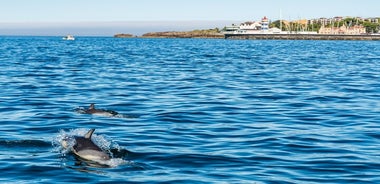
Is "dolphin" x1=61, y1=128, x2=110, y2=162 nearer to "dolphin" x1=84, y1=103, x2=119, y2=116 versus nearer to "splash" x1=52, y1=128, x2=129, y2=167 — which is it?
"splash" x1=52, y1=128, x2=129, y2=167

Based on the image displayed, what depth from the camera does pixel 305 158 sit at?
14062mm

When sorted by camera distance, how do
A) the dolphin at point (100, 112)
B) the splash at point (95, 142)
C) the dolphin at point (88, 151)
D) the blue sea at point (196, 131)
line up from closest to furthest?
1. the blue sea at point (196, 131)
2. the splash at point (95, 142)
3. the dolphin at point (88, 151)
4. the dolphin at point (100, 112)

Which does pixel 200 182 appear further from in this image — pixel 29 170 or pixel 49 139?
pixel 49 139

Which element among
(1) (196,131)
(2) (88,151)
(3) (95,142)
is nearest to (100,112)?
(1) (196,131)

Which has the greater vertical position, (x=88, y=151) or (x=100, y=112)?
(x=88, y=151)

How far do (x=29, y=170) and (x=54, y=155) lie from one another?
1.51 metres

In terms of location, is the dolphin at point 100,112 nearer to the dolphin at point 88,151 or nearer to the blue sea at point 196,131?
the blue sea at point 196,131

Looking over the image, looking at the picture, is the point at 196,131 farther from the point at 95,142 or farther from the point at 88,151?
the point at 88,151

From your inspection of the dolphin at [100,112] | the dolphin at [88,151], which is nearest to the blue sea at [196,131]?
the dolphin at [88,151]

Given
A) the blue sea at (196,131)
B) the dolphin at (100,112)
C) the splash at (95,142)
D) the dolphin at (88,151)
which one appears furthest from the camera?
the dolphin at (100,112)

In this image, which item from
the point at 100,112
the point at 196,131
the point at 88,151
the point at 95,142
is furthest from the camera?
the point at 100,112

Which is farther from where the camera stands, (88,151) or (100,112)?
(100,112)

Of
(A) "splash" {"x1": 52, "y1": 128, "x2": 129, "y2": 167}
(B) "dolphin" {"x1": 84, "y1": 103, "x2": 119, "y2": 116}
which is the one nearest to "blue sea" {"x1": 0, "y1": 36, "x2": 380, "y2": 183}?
(A) "splash" {"x1": 52, "y1": 128, "x2": 129, "y2": 167}

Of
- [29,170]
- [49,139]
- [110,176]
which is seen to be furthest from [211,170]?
[49,139]
